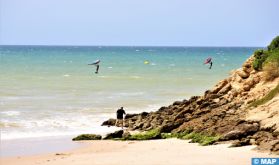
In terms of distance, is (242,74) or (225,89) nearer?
(225,89)

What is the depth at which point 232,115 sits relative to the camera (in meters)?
24.3

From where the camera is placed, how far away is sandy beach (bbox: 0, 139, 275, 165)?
18.4 meters

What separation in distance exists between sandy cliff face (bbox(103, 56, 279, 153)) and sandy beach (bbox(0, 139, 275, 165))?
0.96 m

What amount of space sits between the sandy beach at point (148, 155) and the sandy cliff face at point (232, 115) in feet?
3.14

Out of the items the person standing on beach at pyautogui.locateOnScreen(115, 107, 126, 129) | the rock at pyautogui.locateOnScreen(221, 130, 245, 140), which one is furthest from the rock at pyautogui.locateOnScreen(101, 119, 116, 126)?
the rock at pyautogui.locateOnScreen(221, 130, 245, 140)

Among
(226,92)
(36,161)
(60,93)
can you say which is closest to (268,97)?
(226,92)

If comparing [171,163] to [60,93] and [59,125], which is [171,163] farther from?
[60,93]

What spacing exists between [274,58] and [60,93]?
2045 cm

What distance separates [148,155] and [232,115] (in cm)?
570

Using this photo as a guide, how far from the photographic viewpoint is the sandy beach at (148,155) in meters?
18.4
